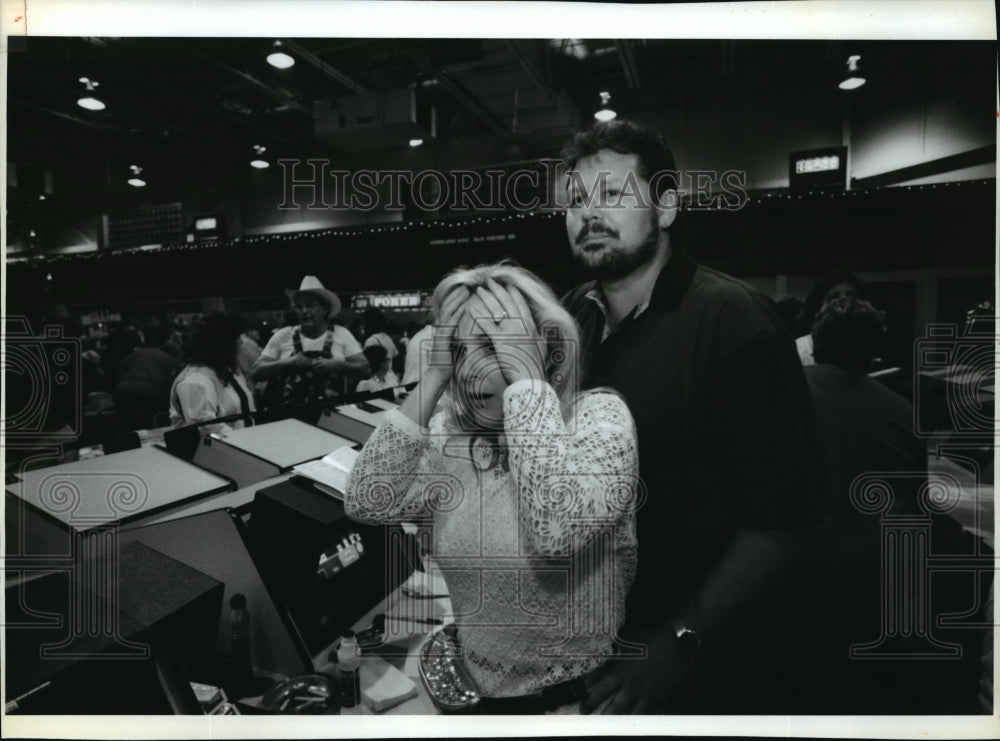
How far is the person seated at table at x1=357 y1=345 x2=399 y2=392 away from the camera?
1962 mm

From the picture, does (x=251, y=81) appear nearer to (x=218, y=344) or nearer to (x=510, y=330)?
(x=218, y=344)

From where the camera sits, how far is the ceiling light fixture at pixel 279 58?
196 centimetres

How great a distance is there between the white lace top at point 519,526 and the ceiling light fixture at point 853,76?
1304 mm

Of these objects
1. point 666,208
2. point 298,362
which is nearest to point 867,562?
point 666,208

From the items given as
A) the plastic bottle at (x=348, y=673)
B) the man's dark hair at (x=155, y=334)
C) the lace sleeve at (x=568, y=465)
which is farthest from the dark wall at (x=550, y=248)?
the plastic bottle at (x=348, y=673)

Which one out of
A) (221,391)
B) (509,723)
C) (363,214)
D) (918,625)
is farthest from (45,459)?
(918,625)

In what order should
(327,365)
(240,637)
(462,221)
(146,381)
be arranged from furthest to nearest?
1. (327,365)
2. (146,381)
3. (462,221)
4. (240,637)

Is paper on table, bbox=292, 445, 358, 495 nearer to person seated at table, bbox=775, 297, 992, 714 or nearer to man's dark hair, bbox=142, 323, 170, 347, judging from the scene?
man's dark hair, bbox=142, 323, 170, 347

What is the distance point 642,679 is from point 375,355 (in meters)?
1.39

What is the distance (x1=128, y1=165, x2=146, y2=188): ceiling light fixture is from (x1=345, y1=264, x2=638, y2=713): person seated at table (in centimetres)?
120

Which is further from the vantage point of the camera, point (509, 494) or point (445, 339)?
point (445, 339)

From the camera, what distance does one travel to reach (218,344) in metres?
2.04

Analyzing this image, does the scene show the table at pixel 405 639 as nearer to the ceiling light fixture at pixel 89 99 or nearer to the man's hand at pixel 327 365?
the man's hand at pixel 327 365

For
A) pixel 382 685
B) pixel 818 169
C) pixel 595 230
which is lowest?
pixel 382 685
